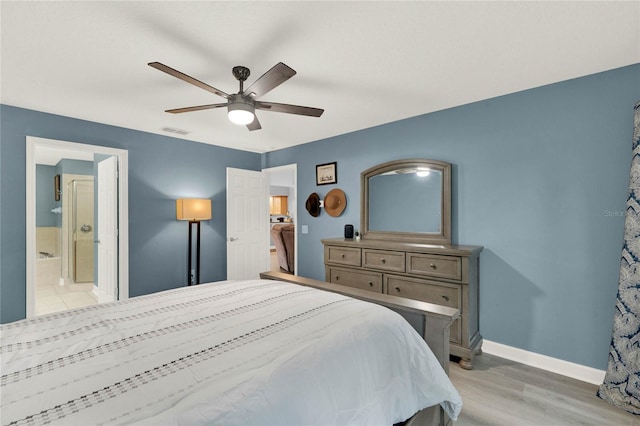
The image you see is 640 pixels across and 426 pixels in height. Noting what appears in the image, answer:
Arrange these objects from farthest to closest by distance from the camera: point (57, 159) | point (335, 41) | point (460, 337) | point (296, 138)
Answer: point (57, 159)
point (296, 138)
point (460, 337)
point (335, 41)

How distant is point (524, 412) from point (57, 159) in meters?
7.91

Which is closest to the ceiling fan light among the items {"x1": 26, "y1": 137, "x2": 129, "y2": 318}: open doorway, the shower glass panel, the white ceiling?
the white ceiling

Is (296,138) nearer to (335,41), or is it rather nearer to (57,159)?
(335,41)

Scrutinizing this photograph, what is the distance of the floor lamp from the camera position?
3.97 meters

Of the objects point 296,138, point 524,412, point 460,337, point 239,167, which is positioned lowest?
point 524,412

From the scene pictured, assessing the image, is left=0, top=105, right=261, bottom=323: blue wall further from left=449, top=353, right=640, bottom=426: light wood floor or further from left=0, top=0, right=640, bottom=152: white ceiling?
left=449, top=353, right=640, bottom=426: light wood floor

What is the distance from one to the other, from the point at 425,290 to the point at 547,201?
1321mm

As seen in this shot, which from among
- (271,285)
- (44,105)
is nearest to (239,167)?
(44,105)

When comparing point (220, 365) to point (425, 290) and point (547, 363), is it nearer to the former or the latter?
point (425, 290)

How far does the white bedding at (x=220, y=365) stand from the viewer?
0.84 meters

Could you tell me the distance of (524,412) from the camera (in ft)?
6.43

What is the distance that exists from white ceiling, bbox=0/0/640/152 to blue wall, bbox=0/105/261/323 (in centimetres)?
42

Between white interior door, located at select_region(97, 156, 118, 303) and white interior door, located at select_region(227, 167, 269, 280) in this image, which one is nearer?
white interior door, located at select_region(97, 156, 118, 303)

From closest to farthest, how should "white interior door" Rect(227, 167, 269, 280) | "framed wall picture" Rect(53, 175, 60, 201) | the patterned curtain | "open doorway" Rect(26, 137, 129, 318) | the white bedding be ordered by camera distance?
the white bedding, the patterned curtain, "open doorway" Rect(26, 137, 129, 318), "white interior door" Rect(227, 167, 269, 280), "framed wall picture" Rect(53, 175, 60, 201)
